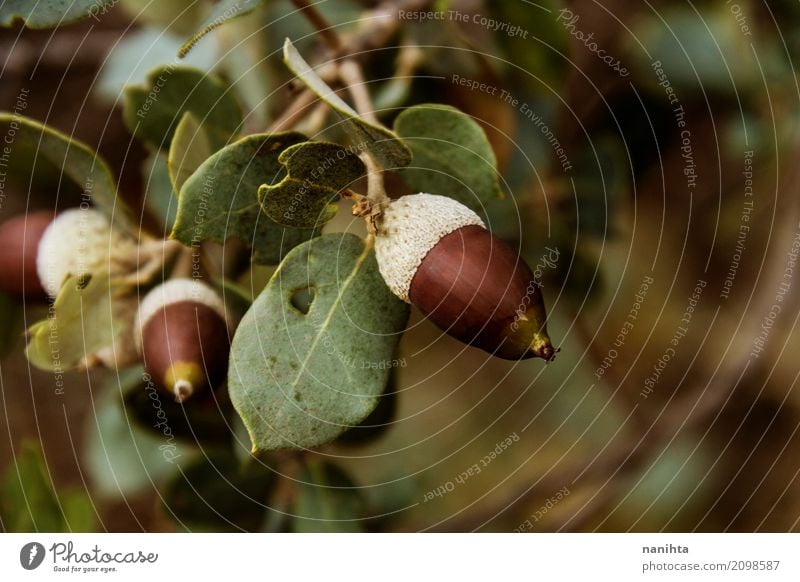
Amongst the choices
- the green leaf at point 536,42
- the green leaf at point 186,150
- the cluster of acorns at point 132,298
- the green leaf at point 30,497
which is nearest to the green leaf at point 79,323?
the cluster of acorns at point 132,298

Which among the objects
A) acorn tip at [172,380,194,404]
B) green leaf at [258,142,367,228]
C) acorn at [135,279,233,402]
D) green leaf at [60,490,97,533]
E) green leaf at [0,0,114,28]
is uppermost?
green leaf at [0,0,114,28]

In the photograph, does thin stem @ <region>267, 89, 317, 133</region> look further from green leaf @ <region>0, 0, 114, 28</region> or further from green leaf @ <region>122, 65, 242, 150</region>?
green leaf @ <region>0, 0, 114, 28</region>

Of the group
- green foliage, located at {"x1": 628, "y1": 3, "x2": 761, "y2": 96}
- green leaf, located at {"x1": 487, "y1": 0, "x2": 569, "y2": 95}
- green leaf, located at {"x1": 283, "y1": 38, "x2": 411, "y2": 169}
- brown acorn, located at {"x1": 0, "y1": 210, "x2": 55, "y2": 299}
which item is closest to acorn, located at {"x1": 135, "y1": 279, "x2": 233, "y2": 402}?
brown acorn, located at {"x1": 0, "y1": 210, "x2": 55, "y2": 299}

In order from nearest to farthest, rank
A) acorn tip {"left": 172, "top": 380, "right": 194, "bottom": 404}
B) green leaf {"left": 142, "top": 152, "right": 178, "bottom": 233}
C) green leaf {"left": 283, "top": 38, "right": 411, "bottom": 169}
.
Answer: green leaf {"left": 283, "top": 38, "right": 411, "bottom": 169} → acorn tip {"left": 172, "top": 380, "right": 194, "bottom": 404} → green leaf {"left": 142, "top": 152, "right": 178, "bottom": 233}

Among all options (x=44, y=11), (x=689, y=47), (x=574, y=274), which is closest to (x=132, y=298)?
(x=44, y=11)

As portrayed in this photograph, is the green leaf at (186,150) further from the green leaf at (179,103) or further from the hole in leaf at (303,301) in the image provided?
the hole in leaf at (303,301)

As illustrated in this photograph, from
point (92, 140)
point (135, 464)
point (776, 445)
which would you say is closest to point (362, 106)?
point (92, 140)
